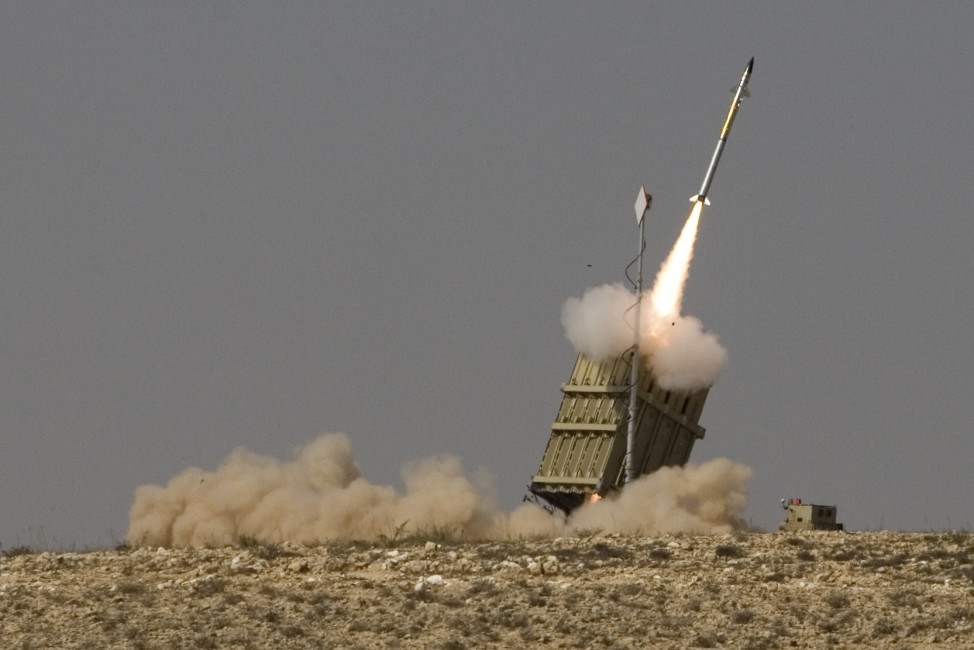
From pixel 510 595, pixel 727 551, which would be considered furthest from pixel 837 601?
pixel 727 551

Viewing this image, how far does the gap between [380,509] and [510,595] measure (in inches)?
424

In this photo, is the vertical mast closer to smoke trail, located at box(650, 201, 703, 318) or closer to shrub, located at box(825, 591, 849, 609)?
smoke trail, located at box(650, 201, 703, 318)

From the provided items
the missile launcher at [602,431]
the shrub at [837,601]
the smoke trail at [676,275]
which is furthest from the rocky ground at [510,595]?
the smoke trail at [676,275]

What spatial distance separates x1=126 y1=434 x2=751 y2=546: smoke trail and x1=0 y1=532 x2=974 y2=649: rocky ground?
3.74 m

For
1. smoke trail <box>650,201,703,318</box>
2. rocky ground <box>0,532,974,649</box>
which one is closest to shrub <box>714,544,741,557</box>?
rocky ground <box>0,532,974,649</box>

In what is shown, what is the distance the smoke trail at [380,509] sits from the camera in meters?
31.4

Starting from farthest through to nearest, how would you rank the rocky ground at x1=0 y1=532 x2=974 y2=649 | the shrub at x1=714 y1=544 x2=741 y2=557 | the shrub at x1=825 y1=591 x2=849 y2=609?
the shrub at x1=714 y1=544 x2=741 y2=557 → the shrub at x1=825 y1=591 x2=849 y2=609 → the rocky ground at x1=0 y1=532 x2=974 y2=649

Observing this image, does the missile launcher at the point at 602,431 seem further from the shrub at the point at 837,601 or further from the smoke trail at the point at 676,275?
the shrub at the point at 837,601

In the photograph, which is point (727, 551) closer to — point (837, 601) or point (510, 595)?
point (837, 601)

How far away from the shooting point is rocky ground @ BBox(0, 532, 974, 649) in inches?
824

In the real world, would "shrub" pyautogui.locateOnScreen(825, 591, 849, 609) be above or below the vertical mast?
below

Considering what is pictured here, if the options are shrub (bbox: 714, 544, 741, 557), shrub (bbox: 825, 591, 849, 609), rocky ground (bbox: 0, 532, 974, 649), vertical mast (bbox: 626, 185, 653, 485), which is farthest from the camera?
vertical mast (bbox: 626, 185, 653, 485)

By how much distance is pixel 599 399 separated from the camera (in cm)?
3198

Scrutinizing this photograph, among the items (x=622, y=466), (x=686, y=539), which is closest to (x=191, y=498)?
(x=622, y=466)
